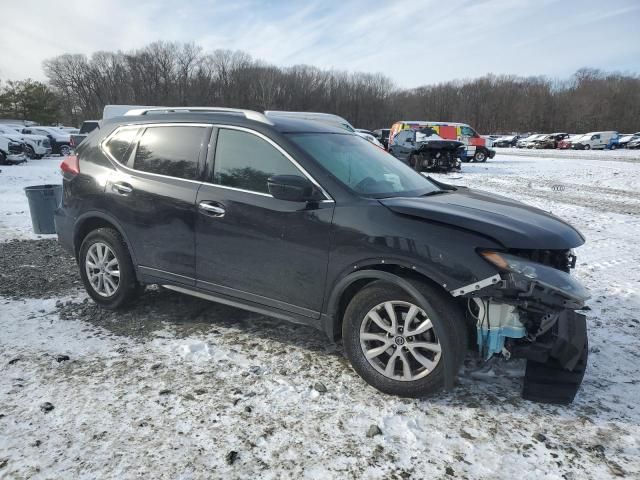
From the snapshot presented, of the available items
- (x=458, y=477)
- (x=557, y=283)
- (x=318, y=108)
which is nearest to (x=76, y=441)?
(x=458, y=477)

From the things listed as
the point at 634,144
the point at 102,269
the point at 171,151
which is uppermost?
the point at 171,151

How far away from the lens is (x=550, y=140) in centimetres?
4581

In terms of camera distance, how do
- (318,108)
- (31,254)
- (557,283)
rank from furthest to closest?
(318,108)
(31,254)
(557,283)

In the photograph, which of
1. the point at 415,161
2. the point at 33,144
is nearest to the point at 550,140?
the point at 415,161

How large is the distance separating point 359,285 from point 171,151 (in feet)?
6.74

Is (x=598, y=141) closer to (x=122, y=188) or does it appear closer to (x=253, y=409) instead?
(x=122, y=188)

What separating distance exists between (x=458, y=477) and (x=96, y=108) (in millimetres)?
95689

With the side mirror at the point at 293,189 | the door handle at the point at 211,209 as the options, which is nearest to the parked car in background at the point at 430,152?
the door handle at the point at 211,209

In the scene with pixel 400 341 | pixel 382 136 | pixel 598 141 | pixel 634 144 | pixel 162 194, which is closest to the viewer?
pixel 400 341

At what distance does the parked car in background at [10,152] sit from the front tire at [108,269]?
1758 centimetres

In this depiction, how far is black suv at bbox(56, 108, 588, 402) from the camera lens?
2652 mm

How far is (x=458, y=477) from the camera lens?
2230mm

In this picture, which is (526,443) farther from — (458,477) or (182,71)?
(182,71)

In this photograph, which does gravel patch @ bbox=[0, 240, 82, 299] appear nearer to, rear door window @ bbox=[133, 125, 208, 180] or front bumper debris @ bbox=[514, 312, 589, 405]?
rear door window @ bbox=[133, 125, 208, 180]
